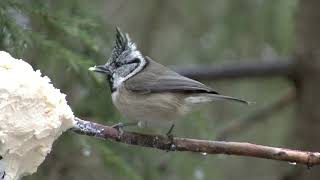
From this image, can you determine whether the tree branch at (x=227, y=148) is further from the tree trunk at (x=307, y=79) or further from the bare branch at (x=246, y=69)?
the tree trunk at (x=307, y=79)

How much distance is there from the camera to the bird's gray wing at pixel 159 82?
212cm

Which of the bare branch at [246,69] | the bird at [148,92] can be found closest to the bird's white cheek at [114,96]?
the bird at [148,92]

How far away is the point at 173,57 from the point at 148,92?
45.0 inches

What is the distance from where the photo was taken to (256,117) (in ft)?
10.00

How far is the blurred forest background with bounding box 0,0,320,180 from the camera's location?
6.39ft

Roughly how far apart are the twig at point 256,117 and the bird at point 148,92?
35.0 inches

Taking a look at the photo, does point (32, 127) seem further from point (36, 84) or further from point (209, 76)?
point (209, 76)

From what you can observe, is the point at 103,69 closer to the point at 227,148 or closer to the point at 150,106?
the point at 150,106

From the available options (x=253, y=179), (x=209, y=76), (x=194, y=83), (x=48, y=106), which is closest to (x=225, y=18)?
(x=209, y=76)

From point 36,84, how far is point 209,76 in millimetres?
1533

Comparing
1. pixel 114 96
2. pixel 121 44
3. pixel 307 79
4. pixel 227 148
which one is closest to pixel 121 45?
pixel 121 44

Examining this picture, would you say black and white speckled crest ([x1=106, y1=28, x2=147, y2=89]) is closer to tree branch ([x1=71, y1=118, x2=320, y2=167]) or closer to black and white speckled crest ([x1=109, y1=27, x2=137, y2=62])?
black and white speckled crest ([x1=109, y1=27, x2=137, y2=62])

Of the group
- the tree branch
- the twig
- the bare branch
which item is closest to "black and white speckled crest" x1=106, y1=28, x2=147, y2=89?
the tree branch

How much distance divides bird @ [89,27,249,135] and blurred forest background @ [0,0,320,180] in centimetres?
7
